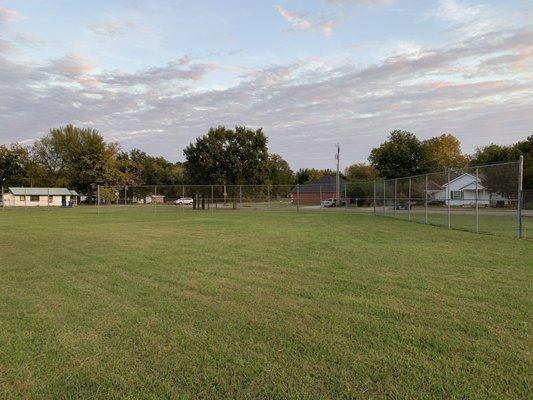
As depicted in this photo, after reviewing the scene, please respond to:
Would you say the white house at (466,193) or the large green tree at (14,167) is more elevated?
the large green tree at (14,167)

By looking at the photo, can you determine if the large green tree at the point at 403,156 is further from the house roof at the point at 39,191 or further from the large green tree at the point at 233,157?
the house roof at the point at 39,191

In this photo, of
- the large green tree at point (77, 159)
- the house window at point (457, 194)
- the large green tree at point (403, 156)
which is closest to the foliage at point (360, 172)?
the large green tree at point (403, 156)

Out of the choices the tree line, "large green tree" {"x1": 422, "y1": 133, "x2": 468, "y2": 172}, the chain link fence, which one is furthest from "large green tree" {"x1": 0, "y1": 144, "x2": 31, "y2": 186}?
"large green tree" {"x1": 422, "y1": 133, "x2": 468, "y2": 172}

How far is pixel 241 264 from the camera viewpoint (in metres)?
8.12

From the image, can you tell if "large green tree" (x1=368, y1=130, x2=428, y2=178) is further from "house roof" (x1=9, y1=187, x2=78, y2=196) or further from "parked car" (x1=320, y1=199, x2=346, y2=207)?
"house roof" (x1=9, y1=187, x2=78, y2=196)

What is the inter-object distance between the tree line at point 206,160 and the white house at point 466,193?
13106mm

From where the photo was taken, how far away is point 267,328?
4.34 m

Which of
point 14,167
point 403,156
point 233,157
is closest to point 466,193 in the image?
point 233,157

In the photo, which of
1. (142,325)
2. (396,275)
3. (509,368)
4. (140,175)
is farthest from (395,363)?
(140,175)

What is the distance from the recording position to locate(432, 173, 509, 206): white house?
15198mm

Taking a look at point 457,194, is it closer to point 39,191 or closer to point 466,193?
point 466,193

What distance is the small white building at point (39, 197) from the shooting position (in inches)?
2424

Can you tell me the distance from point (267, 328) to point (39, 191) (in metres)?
67.5

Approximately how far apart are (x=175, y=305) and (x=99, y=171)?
63.1 meters
